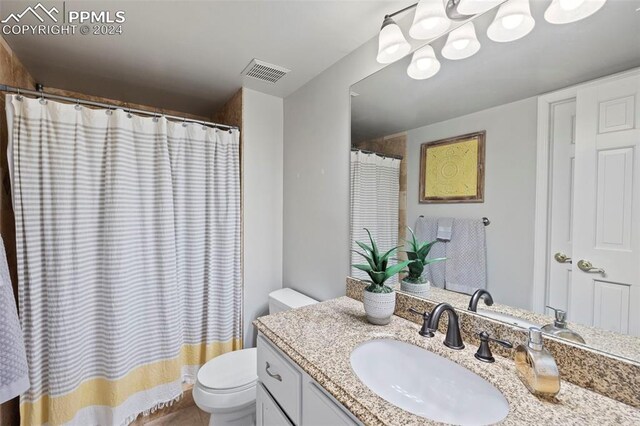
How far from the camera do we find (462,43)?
100 centimetres

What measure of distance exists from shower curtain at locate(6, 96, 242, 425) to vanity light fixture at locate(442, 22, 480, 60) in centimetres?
142

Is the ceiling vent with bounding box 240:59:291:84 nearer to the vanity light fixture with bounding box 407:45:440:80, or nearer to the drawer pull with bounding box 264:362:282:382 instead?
the vanity light fixture with bounding box 407:45:440:80

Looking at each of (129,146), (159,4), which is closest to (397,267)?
(159,4)

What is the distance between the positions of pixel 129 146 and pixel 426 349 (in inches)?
71.7

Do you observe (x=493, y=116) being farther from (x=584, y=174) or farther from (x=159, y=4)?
(x=159, y=4)

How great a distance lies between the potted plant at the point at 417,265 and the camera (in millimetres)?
1142

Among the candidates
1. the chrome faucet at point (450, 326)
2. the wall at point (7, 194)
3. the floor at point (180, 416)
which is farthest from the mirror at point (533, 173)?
the wall at point (7, 194)

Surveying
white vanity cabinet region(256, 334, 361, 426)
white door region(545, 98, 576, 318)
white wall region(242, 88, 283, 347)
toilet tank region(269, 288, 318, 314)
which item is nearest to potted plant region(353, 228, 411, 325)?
white vanity cabinet region(256, 334, 361, 426)

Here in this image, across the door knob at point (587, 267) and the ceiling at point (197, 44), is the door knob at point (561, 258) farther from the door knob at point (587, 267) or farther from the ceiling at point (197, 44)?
the ceiling at point (197, 44)

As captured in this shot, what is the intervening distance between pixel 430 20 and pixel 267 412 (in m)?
1.63

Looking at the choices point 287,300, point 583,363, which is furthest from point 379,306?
point 287,300

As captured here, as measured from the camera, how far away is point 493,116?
0.95 m

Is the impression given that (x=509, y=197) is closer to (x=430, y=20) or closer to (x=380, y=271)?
(x=380, y=271)

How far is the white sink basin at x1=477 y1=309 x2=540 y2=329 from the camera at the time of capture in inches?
33.6
